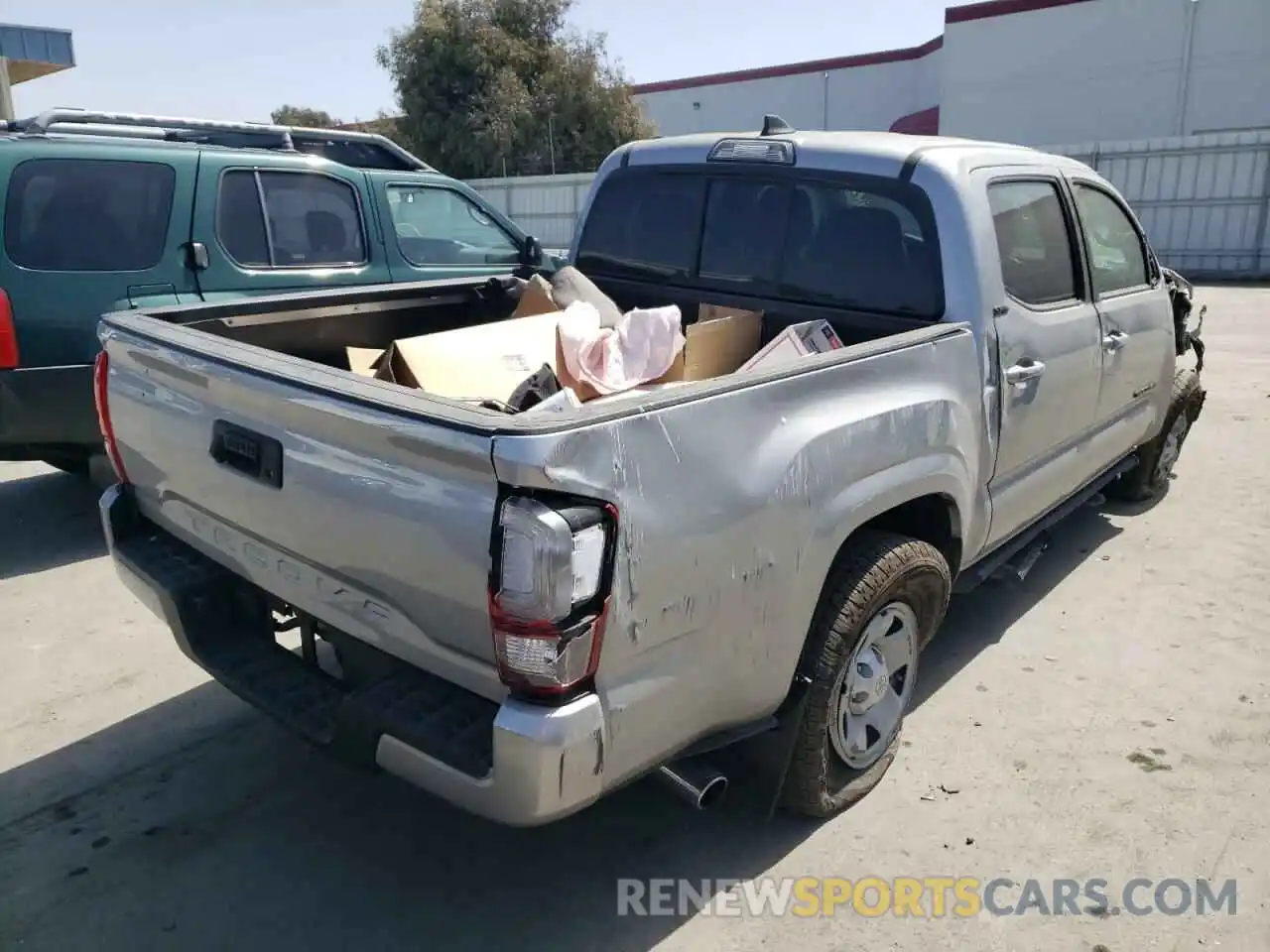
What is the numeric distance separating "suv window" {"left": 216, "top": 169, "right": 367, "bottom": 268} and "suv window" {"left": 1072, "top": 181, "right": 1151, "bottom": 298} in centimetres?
422

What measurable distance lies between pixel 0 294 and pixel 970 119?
27739mm

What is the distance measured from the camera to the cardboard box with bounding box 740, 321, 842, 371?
2.98 meters

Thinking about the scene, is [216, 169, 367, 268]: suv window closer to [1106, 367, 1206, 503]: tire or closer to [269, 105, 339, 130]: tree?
[1106, 367, 1206, 503]: tire

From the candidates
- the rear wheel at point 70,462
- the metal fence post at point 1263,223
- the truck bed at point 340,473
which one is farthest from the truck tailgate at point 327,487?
the metal fence post at point 1263,223

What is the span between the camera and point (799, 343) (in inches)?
118

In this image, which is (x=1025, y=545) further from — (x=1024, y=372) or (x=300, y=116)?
(x=300, y=116)

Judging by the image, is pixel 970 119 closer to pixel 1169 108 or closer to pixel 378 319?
pixel 1169 108

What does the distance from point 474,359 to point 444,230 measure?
13.4ft

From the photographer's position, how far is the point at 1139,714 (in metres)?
3.47

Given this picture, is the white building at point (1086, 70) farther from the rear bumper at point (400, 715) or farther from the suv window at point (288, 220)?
the rear bumper at point (400, 715)

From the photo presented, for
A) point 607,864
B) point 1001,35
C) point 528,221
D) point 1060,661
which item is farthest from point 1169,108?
point 607,864

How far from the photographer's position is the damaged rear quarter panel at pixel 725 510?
6.30ft

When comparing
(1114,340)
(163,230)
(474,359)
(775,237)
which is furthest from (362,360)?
(1114,340)

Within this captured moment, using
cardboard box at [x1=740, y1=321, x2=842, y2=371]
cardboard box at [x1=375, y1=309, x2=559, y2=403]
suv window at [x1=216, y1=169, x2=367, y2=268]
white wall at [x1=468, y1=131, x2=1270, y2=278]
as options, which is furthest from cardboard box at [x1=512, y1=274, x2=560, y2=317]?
white wall at [x1=468, y1=131, x2=1270, y2=278]
